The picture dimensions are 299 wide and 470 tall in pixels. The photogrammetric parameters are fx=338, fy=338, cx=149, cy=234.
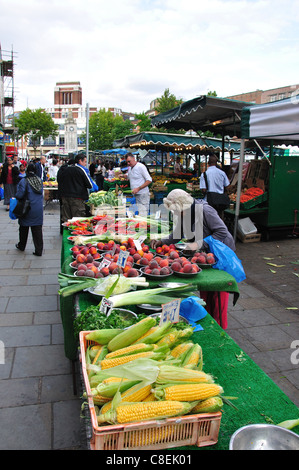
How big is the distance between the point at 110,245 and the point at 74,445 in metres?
2.09

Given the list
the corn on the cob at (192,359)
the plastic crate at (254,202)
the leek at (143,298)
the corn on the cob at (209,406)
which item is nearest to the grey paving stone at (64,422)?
the leek at (143,298)

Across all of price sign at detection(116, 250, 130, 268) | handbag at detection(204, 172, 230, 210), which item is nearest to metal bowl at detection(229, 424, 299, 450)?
price sign at detection(116, 250, 130, 268)

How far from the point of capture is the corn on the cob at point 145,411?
1262mm

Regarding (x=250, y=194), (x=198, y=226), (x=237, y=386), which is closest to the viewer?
(x=237, y=386)

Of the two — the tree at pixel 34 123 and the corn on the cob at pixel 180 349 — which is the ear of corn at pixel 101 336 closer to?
the corn on the cob at pixel 180 349

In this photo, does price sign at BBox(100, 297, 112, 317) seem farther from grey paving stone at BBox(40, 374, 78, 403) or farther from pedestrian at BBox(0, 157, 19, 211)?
pedestrian at BBox(0, 157, 19, 211)

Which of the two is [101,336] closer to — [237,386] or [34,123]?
[237,386]

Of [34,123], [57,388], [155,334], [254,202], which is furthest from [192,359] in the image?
[34,123]

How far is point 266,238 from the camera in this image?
29.0ft

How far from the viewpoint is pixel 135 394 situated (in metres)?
1.38

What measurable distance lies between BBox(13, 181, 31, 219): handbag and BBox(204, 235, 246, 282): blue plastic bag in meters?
4.65

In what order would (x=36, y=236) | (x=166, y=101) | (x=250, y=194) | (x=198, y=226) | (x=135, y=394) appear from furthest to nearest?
1. (x=166, y=101)
2. (x=250, y=194)
3. (x=36, y=236)
4. (x=198, y=226)
5. (x=135, y=394)

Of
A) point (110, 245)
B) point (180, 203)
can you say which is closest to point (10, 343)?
point (110, 245)

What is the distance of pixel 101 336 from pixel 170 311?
1.50 feet
